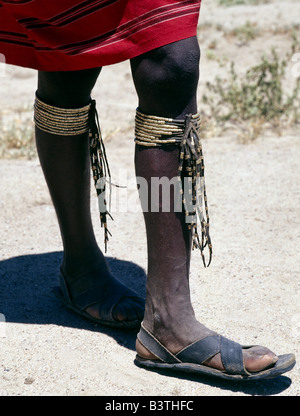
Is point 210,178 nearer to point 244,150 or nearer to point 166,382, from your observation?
point 244,150

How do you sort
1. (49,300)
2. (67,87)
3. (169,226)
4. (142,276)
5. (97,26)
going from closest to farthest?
(97,26) → (169,226) → (67,87) → (49,300) → (142,276)

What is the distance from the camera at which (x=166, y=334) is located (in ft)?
6.26

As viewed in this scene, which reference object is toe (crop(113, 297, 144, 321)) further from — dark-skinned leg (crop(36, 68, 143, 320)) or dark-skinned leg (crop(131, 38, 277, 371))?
dark-skinned leg (crop(131, 38, 277, 371))

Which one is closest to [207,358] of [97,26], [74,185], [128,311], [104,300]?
[128,311]

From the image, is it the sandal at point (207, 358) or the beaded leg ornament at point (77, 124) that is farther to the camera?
the beaded leg ornament at point (77, 124)

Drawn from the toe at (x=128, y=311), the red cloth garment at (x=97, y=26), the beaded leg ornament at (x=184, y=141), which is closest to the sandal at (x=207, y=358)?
the toe at (x=128, y=311)

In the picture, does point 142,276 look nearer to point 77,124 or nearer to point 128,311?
point 128,311

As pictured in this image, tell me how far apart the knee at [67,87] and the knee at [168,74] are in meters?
0.28

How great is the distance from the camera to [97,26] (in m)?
1.70

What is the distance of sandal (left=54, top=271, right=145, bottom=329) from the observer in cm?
216

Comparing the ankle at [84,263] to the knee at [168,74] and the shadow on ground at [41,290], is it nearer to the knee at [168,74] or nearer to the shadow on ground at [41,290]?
the shadow on ground at [41,290]

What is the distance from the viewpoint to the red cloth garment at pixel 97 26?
1646 mm

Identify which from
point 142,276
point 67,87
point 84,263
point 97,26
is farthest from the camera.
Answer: point 142,276

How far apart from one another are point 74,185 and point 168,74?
591mm
